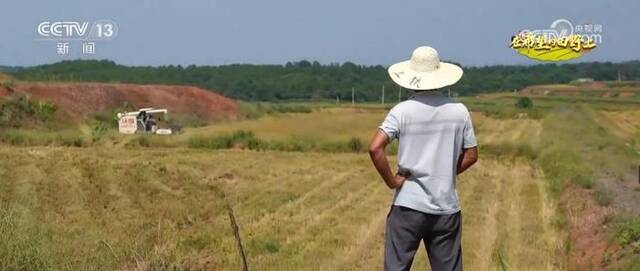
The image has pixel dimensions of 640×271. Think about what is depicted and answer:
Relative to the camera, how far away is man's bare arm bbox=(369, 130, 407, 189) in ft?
14.0

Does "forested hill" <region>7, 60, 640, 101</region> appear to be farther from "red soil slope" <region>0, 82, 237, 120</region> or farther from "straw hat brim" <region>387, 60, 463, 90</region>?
"straw hat brim" <region>387, 60, 463, 90</region>

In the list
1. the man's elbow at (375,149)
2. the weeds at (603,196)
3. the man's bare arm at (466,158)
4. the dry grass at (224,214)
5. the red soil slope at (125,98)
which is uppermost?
the man's elbow at (375,149)

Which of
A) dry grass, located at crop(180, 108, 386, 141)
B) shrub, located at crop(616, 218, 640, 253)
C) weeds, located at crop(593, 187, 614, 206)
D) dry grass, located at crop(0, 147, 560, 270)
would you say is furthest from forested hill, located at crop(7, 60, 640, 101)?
shrub, located at crop(616, 218, 640, 253)

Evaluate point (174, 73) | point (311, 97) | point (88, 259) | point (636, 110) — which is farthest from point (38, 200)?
point (174, 73)

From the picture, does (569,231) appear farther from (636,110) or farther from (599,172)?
(636,110)

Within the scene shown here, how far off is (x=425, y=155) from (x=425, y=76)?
383mm

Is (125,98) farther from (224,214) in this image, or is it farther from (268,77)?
(224,214)

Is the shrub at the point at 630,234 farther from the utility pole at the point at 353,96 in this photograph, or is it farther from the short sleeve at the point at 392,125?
the utility pole at the point at 353,96

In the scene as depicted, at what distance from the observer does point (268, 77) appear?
4844cm

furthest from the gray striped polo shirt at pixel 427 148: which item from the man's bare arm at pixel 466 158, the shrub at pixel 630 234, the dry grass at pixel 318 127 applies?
the dry grass at pixel 318 127

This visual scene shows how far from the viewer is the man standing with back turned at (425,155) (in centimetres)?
433

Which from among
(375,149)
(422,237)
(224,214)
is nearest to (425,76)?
(375,149)

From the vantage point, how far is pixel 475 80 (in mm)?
30891

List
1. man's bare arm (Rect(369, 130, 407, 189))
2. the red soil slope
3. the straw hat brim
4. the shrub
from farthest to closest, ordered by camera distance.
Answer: the red soil slope < the shrub < the straw hat brim < man's bare arm (Rect(369, 130, 407, 189))
